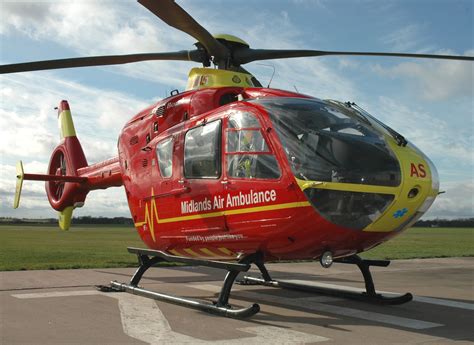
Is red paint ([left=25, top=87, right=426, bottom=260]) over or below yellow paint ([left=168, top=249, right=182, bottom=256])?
over

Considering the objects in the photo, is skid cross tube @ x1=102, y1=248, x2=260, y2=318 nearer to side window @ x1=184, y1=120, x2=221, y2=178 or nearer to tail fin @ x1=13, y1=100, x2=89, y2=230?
side window @ x1=184, y1=120, x2=221, y2=178

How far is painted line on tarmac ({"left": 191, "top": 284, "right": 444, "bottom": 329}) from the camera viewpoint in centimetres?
734

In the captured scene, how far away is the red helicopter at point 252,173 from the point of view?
264 inches

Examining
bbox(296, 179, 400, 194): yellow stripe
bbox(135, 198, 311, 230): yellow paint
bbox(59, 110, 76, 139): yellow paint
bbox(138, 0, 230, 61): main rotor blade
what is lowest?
bbox(135, 198, 311, 230): yellow paint

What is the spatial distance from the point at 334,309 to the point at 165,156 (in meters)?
3.86

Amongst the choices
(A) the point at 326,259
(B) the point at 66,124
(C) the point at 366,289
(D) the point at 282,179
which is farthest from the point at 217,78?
(B) the point at 66,124

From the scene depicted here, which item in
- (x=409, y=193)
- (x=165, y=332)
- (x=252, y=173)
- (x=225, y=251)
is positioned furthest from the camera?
(x=225, y=251)

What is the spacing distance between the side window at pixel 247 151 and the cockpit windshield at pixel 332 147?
11.4 inches

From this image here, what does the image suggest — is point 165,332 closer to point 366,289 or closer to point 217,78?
point 366,289

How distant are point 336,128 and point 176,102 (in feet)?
11.6

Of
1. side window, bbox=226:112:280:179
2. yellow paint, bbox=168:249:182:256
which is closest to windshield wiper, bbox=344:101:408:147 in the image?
side window, bbox=226:112:280:179

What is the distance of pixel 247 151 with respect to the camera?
743cm

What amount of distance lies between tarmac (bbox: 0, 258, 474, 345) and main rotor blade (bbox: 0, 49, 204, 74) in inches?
156

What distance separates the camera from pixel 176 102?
31.2ft
